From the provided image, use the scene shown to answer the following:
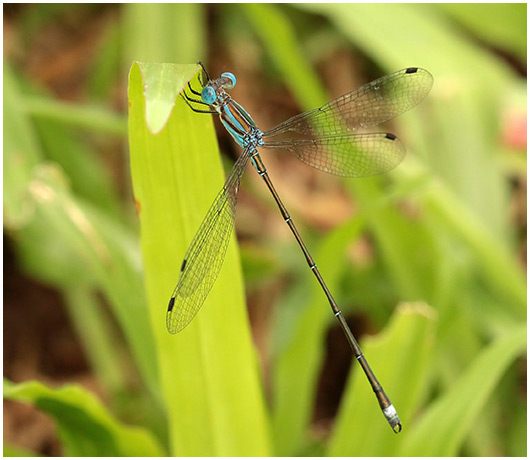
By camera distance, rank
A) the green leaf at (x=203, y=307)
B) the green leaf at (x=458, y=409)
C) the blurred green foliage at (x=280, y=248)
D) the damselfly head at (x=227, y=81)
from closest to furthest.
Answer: the green leaf at (x=203, y=307)
the blurred green foliage at (x=280, y=248)
the green leaf at (x=458, y=409)
the damselfly head at (x=227, y=81)

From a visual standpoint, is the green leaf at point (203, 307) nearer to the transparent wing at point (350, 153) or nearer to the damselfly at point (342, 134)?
the damselfly at point (342, 134)

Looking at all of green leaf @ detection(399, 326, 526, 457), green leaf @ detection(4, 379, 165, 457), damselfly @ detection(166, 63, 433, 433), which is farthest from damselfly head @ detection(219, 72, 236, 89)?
green leaf @ detection(399, 326, 526, 457)

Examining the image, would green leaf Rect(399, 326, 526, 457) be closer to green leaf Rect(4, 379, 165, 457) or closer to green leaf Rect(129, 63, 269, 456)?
green leaf Rect(129, 63, 269, 456)

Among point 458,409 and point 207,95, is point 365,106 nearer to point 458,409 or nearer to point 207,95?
point 207,95

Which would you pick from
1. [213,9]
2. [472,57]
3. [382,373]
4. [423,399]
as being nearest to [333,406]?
[423,399]

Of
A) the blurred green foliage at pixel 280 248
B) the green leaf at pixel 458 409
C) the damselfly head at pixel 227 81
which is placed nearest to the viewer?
the blurred green foliage at pixel 280 248

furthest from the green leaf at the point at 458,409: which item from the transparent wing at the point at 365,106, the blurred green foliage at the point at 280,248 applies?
the transparent wing at the point at 365,106
